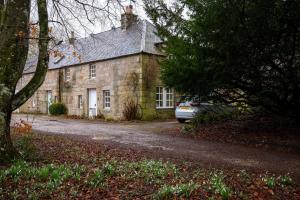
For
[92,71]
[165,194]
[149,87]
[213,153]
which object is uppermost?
[92,71]

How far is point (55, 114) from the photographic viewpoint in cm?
2541

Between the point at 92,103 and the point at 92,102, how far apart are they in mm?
73

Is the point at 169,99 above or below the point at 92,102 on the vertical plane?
above

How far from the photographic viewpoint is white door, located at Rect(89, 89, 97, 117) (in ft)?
74.2

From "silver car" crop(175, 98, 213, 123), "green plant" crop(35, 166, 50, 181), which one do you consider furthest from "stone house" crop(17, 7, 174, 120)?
"green plant" crop(35, 166, 50, 181)

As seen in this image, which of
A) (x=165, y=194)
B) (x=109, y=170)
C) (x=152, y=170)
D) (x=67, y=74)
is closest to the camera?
(x=165, y=194)

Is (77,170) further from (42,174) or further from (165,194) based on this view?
(165,194)

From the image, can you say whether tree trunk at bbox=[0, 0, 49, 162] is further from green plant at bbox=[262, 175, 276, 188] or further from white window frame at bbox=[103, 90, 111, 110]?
white window frame at bbox=[103, 90, 111, 110]

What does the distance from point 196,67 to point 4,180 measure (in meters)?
6.27

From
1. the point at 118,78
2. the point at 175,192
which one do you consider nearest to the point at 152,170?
the point at 175,192

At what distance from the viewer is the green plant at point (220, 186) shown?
4.90 meters

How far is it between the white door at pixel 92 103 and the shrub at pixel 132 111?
12.6 ft

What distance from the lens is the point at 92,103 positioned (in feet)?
75.3

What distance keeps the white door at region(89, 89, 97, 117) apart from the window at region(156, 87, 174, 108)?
15.9 feet
